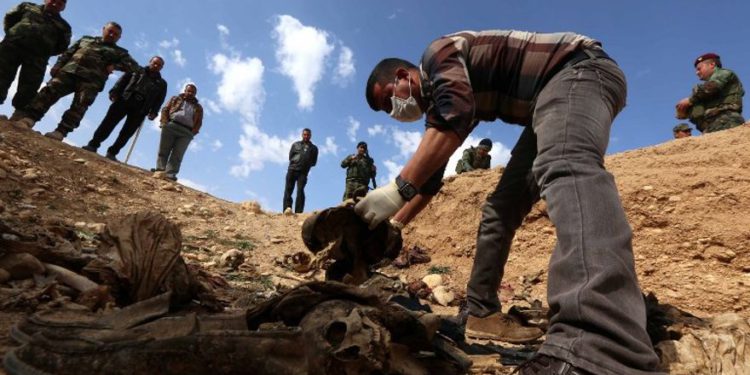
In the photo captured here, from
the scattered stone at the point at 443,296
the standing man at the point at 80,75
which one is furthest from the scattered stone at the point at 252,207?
the scattered stone at the point at 443,296

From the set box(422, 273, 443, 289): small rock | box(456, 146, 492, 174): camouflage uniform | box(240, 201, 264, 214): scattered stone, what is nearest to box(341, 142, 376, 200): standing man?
box(456, 146, 492, 174): camouflage uniform

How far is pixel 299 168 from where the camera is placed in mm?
10359

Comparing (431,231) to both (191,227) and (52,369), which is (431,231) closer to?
(191,227)

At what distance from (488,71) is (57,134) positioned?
7600 mm

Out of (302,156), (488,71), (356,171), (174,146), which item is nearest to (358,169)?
(356,171)

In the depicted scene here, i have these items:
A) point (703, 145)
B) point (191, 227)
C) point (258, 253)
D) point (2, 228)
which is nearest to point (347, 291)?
point (2, 228)

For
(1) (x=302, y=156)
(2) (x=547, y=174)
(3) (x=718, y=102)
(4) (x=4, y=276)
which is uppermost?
(3) (x=718, y=102)

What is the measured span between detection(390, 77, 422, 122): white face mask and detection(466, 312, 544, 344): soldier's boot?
4.23ft

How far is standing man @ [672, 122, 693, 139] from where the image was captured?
28.4 ft

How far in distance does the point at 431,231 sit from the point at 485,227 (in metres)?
3.92

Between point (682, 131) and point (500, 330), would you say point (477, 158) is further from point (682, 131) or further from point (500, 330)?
point (500, 330)

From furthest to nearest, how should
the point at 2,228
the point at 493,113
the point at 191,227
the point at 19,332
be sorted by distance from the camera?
the point at 191,227
the point at 493,113
the point at 2,228
the point at 19,332

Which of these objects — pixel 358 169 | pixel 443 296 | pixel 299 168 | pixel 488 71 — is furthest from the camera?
pixel 358 169

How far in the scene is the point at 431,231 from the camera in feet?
21.9
